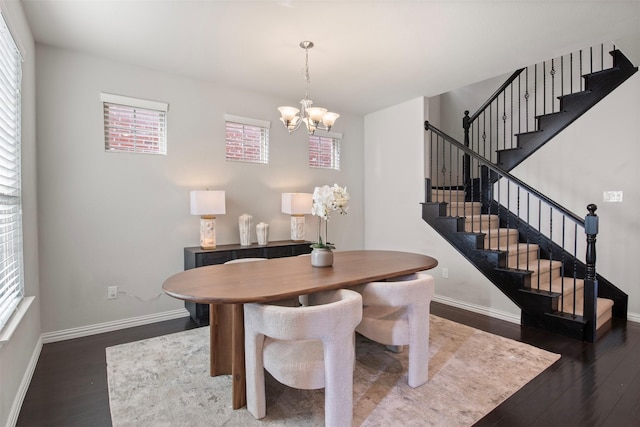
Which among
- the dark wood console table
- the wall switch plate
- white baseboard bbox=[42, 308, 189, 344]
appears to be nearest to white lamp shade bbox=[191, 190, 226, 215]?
the dark wood console table

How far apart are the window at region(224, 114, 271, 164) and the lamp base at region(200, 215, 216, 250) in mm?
863

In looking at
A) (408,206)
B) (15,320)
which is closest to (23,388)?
(15,320)

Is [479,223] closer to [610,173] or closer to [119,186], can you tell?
[610,173]

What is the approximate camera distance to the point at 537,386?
2.16 m

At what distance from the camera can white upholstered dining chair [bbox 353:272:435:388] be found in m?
2.03

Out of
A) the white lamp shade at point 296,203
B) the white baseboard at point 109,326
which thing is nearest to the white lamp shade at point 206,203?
the white lamp shade at point 296,203

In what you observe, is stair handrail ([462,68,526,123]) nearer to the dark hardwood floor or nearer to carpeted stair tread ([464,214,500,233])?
carpeted stair tread ([464,214,500,233])

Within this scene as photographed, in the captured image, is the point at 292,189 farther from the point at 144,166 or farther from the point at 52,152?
the point at 52,152

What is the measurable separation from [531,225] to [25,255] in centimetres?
511

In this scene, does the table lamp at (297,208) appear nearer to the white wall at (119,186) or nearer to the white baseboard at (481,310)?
the white wall at (119,186)

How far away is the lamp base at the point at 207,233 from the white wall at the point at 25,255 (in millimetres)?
1365

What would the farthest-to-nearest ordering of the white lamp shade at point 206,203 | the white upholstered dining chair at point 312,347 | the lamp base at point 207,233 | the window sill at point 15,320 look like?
the lamp base at point 207,233
the white lamp shade at point 206,203
the window sill at point 15,320
the white upholstered dining chair at point 312,347

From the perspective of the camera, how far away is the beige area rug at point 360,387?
6.11 ft

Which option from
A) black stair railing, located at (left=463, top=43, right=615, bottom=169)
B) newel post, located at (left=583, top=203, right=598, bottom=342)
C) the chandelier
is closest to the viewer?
the chandelier
